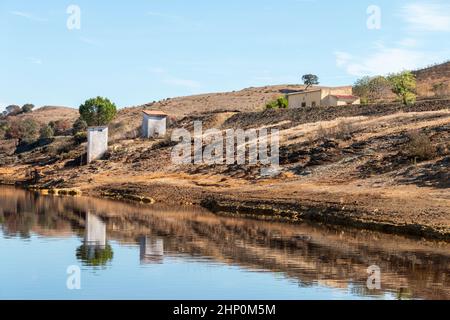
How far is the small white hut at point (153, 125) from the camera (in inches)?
3142

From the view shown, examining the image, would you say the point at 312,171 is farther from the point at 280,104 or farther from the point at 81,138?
the point at 81,138

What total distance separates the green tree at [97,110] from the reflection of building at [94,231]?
55208 millimetres

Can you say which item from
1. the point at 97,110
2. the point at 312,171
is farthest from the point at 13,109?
the point at 312,171

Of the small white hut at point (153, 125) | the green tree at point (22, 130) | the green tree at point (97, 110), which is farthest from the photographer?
the green tree at point (22, 130)

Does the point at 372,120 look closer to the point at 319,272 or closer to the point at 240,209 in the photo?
the point at 240,209

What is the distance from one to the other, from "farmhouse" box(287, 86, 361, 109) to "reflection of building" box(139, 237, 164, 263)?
50854 mm

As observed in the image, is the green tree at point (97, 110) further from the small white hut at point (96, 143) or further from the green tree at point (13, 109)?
the green tree at point (13, 109)

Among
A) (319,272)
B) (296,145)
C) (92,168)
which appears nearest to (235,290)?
(319,272)

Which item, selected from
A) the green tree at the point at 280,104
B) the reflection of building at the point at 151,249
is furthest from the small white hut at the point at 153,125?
the reflection of building at the point at 151,249

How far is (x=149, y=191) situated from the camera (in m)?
53.9

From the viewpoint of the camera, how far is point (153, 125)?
80.3m

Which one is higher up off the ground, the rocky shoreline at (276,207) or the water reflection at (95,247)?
the rocky shoreline at (276,207)

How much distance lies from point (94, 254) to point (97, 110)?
7063 cm

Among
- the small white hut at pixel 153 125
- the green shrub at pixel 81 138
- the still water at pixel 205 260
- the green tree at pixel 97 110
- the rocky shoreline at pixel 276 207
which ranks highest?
the green tree at pixel 97 110
